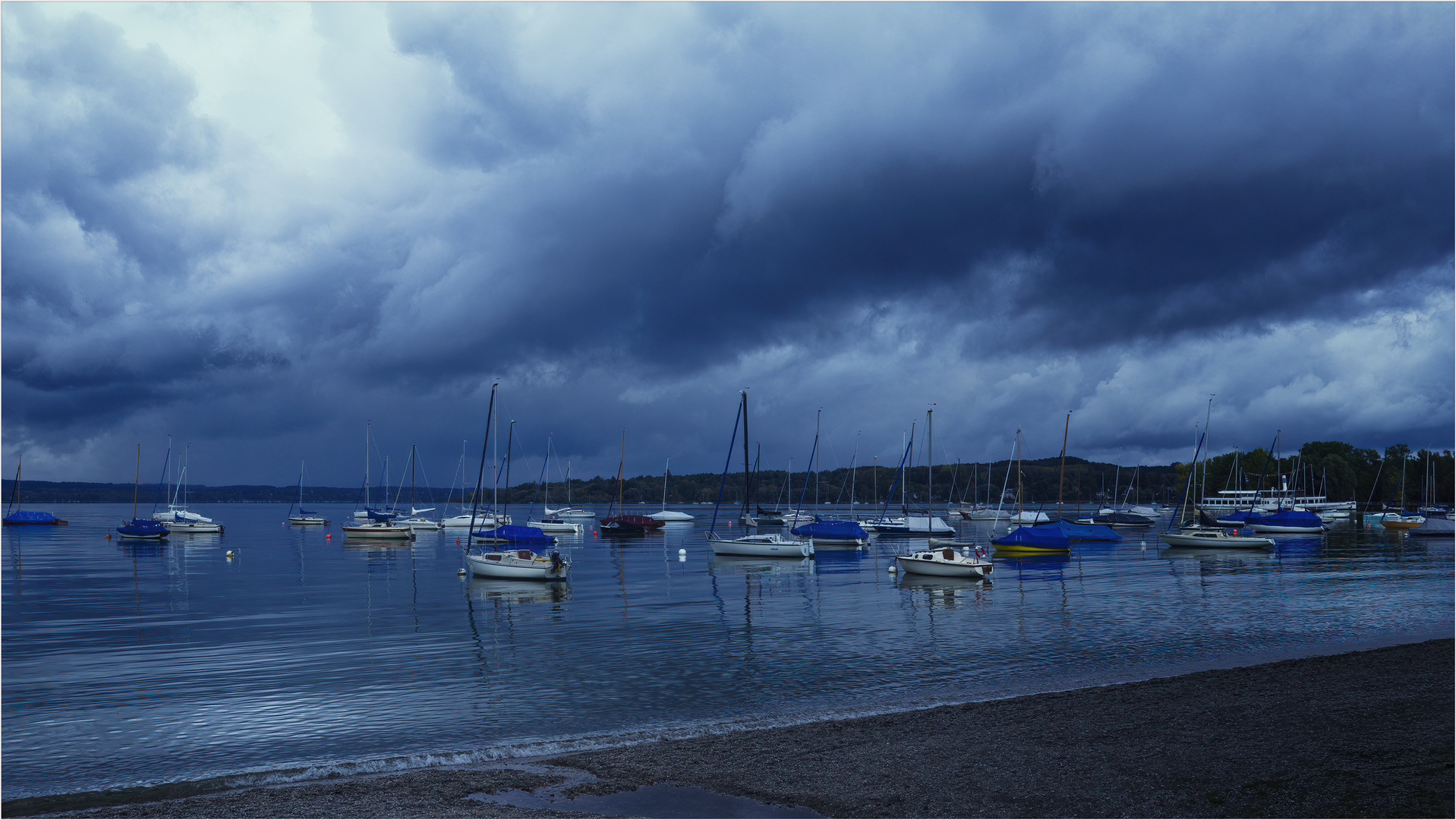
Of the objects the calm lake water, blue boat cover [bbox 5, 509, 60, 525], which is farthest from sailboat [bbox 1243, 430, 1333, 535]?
blue boat cover [bbox 5, 509, 60, 525]

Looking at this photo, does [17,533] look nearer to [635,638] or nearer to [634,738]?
[635,638]

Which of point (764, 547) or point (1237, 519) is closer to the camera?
point (764, 547)

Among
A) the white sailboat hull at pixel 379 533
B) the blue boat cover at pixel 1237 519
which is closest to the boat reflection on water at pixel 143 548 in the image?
the white sailboat hull at pixel 379 533

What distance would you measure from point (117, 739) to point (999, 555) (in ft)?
247

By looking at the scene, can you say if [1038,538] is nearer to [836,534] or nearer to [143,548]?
[836,534]

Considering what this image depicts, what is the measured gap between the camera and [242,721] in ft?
78.8

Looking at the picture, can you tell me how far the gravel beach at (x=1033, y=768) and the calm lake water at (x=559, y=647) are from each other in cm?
274

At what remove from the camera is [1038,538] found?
282ft

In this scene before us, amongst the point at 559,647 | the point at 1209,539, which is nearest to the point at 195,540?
the point at 559,647

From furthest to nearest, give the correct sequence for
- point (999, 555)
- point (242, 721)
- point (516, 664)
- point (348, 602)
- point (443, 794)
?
1. point (999, 555)
2. point (348, 602)
3. point (516, 664)
4. point (242, 721)
5. point (443, 794)

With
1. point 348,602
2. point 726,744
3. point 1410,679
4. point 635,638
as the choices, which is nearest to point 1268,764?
point 726,744

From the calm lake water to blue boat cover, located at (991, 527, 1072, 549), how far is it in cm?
1039

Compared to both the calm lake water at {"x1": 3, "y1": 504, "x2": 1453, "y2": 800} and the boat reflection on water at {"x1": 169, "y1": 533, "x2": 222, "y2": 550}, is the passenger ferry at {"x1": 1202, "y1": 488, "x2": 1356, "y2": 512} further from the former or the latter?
the boat reflection on water at {"x1": 169, "y1": 533, "x2": 222, "y2": 550}

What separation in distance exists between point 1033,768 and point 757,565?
6125cm
